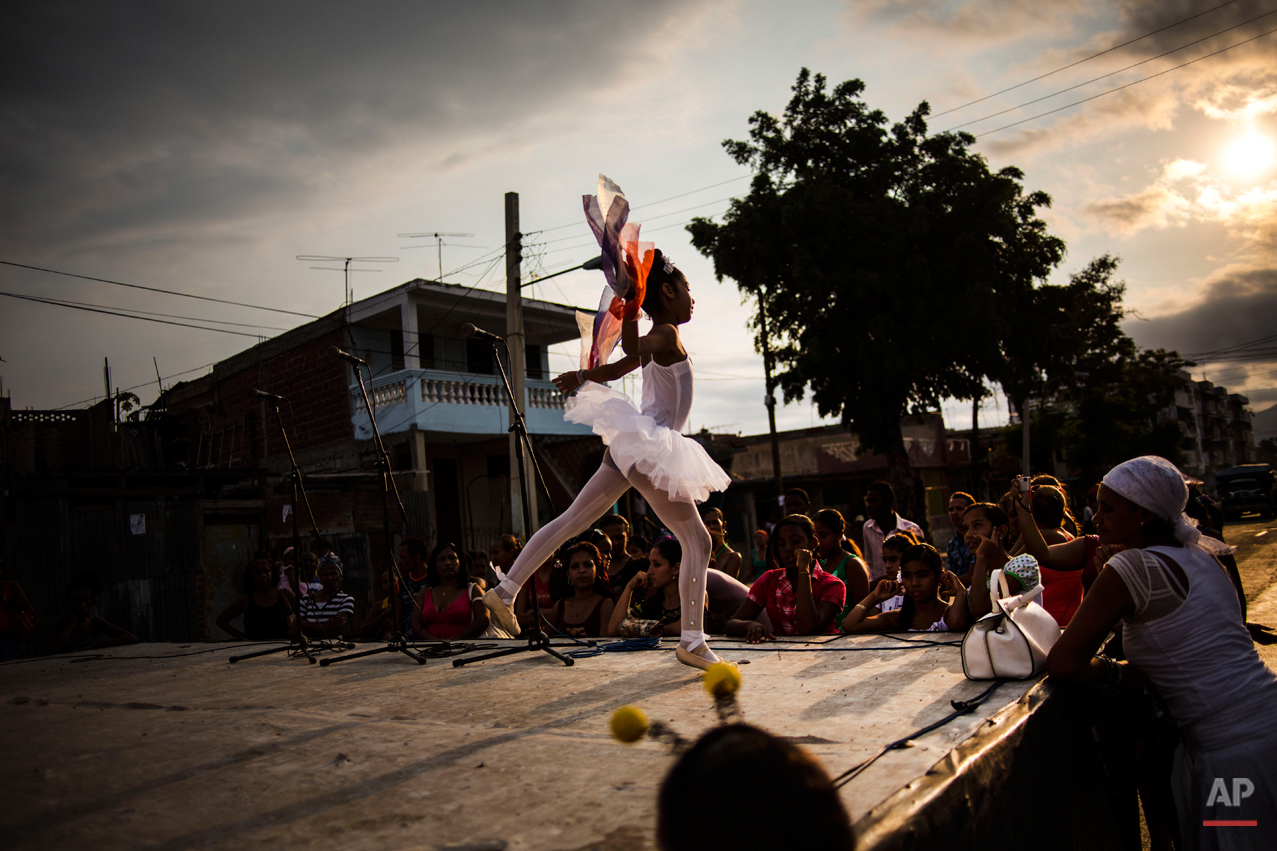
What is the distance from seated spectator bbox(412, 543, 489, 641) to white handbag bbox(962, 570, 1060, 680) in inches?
152

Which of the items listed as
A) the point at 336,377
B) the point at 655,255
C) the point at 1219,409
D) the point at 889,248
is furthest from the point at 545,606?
the point at 1219,409

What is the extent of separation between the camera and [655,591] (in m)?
5.42

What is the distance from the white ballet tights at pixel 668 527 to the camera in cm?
332

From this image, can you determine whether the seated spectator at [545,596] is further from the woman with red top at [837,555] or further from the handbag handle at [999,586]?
the handbag handle at [999,586]

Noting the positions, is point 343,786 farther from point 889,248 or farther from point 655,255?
point 889,248

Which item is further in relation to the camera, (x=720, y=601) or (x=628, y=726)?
A: (x=720, y=601)

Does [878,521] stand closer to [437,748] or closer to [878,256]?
[437,748]

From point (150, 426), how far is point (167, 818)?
69.5 ft

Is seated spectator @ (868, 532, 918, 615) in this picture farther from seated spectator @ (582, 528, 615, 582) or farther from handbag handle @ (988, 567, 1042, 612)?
handbag handle @ (988, 567, 1042, 612)

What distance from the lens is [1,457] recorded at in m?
11.1

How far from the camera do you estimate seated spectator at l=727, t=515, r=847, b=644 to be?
15.8 feet

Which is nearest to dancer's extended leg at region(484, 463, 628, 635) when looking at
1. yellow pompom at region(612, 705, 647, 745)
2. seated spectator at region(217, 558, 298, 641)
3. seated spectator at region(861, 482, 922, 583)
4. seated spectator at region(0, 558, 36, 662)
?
yellow pompom at region(612, 705, 647, 745)

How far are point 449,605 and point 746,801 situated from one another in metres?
5.02

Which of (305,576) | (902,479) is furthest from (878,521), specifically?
(902,479)
